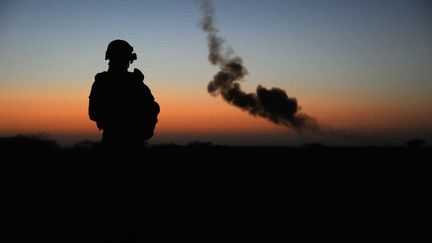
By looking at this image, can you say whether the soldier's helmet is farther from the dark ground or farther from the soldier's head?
the dark ground

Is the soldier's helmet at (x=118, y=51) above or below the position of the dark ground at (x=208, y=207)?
above

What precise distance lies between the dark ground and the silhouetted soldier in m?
0.25

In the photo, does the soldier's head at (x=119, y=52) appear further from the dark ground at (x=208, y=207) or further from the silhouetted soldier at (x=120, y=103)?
the dark ground at (x=208, y=207)

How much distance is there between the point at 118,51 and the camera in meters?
5.62

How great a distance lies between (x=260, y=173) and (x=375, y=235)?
6.83m

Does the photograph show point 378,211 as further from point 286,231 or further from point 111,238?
point 111,238

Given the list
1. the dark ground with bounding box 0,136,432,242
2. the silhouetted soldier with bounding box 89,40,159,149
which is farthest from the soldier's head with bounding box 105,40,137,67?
the dark ground with bounding box 0,136,432,242

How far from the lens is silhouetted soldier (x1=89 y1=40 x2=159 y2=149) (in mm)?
5574

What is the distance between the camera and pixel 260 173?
42.5 feet

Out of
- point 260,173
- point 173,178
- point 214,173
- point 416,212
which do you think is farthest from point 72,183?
point 416,212

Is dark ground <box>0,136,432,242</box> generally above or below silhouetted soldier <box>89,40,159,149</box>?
below

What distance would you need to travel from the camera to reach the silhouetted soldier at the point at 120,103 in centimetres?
557

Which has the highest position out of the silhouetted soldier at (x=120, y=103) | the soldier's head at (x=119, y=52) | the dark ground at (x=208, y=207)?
the soldier's head at (x=119, y=52)

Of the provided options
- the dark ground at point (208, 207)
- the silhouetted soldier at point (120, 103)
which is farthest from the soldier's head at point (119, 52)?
the dark ground at point (208, 207)
